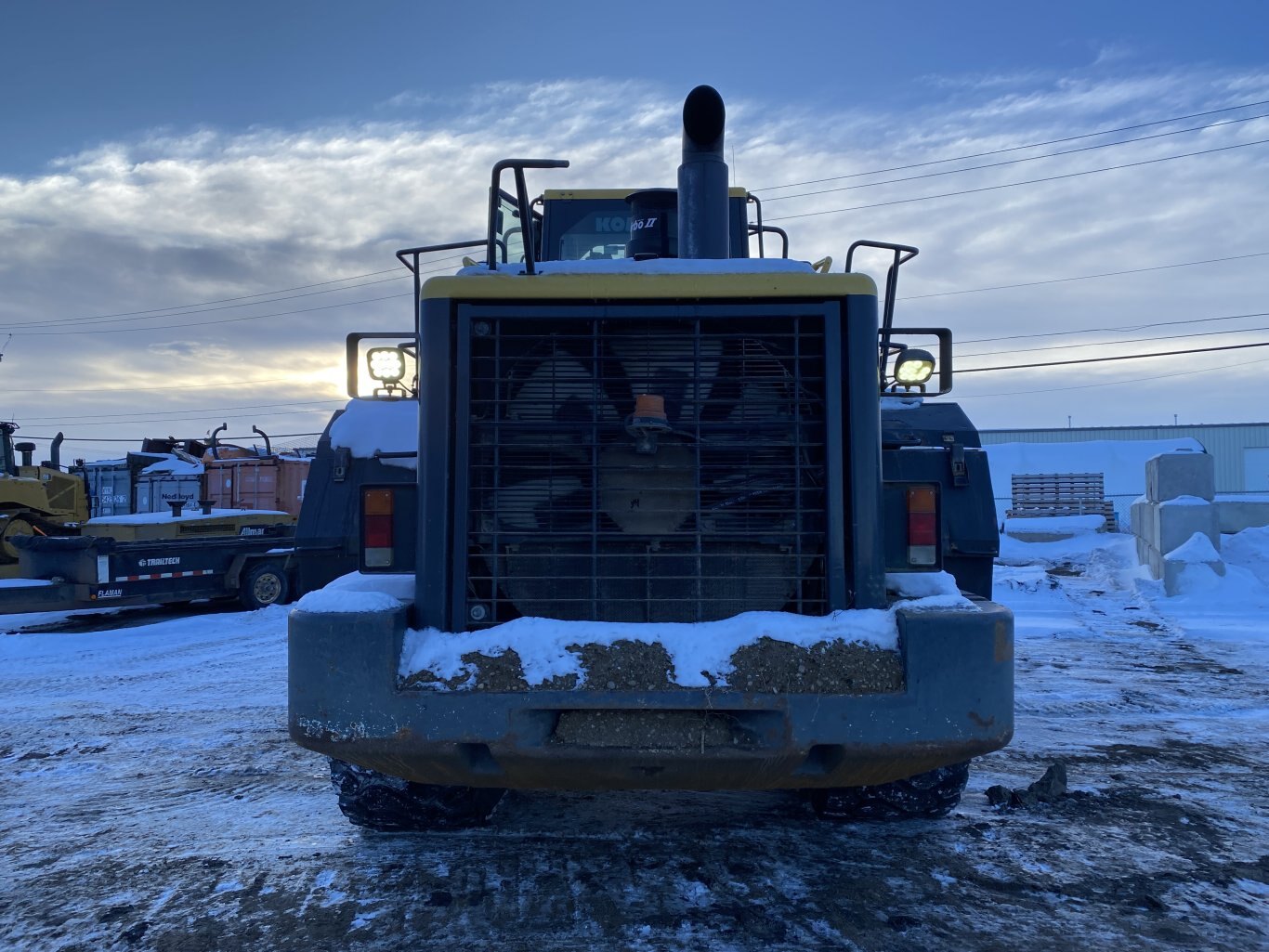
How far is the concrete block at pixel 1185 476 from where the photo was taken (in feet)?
45.2

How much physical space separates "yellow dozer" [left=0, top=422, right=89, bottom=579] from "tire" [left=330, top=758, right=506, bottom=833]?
459 inches

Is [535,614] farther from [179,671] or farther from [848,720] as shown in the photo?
[179,671]

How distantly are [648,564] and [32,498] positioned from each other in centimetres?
1440

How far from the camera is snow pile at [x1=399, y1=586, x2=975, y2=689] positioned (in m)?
3.02

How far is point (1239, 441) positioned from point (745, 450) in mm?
62344

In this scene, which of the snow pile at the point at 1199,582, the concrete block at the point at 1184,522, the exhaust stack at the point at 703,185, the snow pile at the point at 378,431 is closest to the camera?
the snow pile at the point at 378,431

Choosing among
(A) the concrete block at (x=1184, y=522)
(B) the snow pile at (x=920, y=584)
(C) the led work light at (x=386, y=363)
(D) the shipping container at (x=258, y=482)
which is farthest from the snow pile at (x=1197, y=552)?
(D) the shipping container at (x=258, y=482)

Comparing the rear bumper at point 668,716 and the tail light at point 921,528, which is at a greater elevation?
the tail light at point 921,528

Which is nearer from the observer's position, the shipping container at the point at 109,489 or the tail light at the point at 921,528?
the tail light at the point at 921,528

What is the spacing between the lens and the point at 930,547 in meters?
3.42

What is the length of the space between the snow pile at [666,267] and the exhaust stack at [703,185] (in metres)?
1.08

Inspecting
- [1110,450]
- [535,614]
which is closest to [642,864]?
[535,614]

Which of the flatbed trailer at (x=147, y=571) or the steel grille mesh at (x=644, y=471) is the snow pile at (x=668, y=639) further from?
the flatbed trailer at (x=147, y=571)

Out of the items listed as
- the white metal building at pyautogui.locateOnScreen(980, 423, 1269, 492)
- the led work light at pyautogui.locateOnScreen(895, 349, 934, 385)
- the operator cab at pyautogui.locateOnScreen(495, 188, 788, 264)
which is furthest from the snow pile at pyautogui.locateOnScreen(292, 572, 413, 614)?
the white metal building at pyautogui.locateOnScreen(980, 423, 1269, 492)
